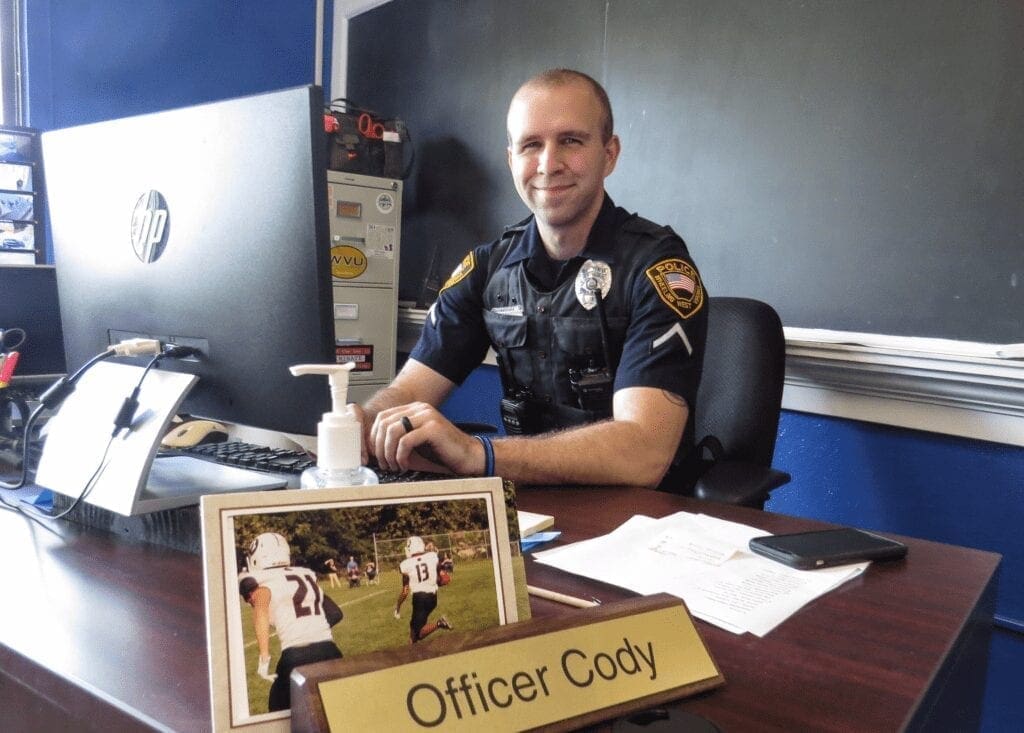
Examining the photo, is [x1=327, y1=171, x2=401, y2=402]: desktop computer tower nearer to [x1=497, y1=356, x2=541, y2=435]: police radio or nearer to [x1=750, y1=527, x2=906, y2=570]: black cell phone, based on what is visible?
[x1=497, y1=356, x2=541, y2=435]: police radio

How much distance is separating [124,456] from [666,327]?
0.86 metres

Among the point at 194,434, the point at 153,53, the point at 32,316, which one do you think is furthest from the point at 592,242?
the point at 153,53

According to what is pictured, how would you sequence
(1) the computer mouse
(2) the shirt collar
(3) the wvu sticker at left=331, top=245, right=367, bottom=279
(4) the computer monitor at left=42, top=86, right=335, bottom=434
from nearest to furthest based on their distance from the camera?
(4) the computer monitor at left=42, top=86, right=335, bottom=434, (1) the computer mouse, (2) the shirt collar, (3) the wvu sticker at left=331, top=245, right=367, bottom=279

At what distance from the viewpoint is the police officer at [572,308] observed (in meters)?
1.30

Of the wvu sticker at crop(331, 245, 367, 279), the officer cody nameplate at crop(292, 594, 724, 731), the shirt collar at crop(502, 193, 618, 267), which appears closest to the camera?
the officer cody nameplate at crop(292, 594, 724, 731)

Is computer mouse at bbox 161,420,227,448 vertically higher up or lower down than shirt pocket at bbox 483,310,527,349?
lower down

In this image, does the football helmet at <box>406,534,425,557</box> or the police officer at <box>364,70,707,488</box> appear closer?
the football helmet at <box>406,534,425,557</box>

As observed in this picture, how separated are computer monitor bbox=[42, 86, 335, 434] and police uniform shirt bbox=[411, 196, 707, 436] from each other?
678 mm

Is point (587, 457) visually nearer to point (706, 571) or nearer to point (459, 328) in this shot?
point (706, 571)

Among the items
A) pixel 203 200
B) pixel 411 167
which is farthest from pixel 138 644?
pixel 411 167

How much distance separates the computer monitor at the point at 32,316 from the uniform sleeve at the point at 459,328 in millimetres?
637

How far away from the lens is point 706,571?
2.26ft

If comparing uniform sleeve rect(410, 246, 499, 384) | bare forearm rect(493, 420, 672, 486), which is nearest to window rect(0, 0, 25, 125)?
uniform sleeve rect(410, 246, 499, 384)

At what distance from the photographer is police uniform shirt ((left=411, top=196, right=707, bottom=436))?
132cm
